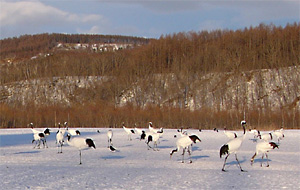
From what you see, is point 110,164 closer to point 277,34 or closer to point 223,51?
point 223,51

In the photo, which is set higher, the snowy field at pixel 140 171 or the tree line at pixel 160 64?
the tree line at pixel 160 64

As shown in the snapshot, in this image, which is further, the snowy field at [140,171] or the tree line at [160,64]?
the tree line at [160,64]

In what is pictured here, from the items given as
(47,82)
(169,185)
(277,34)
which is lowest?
(169,185)

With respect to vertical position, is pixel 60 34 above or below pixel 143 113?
above

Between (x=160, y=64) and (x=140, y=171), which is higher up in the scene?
(x=160, y=64)

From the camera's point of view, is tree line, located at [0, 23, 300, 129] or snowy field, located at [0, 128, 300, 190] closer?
snowy field, located at [0, 128, 300, 190]

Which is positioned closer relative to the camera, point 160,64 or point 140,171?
point 140,171

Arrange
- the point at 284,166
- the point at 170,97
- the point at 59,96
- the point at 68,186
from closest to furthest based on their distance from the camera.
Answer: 1. the point at 68,186
2. the point at 284,166
3. the point at 170,97
4. the point at 59,96

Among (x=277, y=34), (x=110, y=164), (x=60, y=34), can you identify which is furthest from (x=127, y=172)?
(x=60, y=34)

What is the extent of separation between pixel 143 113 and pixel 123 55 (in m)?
55.9

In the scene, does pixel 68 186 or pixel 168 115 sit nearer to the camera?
pixel 68 186

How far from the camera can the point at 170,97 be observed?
71312mm

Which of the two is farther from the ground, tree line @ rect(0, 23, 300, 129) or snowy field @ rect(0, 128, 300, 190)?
tree line @ rect(0, 23, 300, 129)

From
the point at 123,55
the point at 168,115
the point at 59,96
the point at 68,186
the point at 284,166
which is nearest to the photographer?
the point at 68,186
